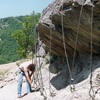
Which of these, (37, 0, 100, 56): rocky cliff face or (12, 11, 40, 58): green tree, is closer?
(37, 0, 100, 56): rocky cliff face

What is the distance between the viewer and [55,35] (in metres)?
7.92

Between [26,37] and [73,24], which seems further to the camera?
[26,37]

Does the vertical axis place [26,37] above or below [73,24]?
below

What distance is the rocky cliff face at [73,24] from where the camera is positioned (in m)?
6.05

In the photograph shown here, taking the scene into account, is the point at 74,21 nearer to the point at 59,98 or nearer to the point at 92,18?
the point at 92,18

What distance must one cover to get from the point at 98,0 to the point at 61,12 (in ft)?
4.56

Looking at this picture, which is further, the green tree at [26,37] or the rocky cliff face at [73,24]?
the green tree at [26,37]

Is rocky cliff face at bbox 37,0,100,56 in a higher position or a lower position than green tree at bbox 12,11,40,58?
higher

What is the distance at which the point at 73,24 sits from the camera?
6738 millimetres

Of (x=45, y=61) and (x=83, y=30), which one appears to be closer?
(x=83, y=30)

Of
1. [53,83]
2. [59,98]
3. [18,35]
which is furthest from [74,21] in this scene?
[18,35]

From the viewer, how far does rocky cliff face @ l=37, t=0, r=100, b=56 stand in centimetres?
605

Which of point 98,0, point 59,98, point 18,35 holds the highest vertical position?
point 98,0

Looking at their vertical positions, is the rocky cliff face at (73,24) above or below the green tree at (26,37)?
above
